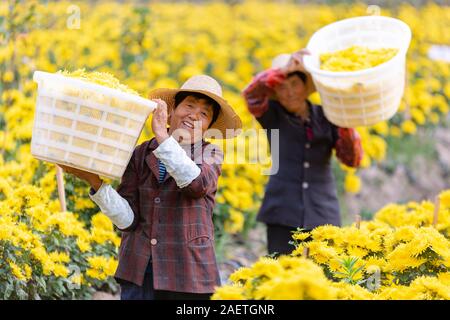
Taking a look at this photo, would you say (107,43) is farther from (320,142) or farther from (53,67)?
(320,142)

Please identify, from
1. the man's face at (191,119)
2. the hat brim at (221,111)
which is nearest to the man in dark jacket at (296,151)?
the hat brim at (221,111)

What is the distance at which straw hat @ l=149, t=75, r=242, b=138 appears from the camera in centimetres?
286

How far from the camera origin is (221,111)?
299cm

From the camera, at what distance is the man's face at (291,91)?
4.16 meters

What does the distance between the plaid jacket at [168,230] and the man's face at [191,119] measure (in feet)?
0.17

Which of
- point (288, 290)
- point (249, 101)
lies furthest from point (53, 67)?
point (288, 290)

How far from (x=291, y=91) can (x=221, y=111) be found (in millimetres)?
1270

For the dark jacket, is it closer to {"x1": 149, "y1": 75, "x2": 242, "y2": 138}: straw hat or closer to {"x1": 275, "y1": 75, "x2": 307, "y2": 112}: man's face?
{"x1": 275, "y1": 75, "x2": 307, "y2": 112}: man's face

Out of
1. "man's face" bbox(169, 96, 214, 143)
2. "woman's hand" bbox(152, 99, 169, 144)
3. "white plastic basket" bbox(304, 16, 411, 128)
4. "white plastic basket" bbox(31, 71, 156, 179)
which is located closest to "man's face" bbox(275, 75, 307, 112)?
"white plastic basket" bbox(304, 16, 411, 128)

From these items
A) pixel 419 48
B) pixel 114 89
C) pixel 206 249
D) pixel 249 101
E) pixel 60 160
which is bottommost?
pixel 206 249

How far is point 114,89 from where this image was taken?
2.43 metres

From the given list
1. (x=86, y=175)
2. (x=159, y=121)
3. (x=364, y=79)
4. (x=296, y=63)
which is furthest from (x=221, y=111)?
(x=296, y=63)
